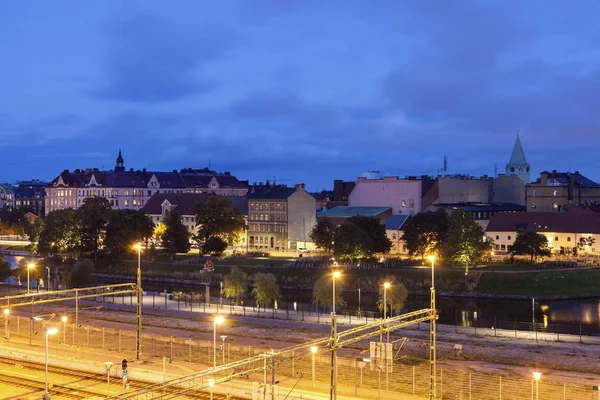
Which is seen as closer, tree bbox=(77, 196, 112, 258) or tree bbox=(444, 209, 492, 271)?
tree bbox=(444, 209, 492, 271)

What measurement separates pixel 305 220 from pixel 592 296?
58.9 metres

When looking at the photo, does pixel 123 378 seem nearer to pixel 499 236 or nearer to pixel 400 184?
pixel 499 236

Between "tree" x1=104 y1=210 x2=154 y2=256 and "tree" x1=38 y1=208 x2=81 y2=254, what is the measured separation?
578 cm

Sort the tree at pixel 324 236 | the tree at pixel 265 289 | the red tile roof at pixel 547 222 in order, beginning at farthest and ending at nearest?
1. the tree at pixel 324 236
2. the red tile roof at pixel 547 222
3. the tree at pixel 265 289

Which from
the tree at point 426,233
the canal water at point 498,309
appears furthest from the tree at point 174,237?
the tree at point 426,233

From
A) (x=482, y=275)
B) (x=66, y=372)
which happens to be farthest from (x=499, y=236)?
(x=66, y=372)

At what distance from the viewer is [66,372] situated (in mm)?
42406

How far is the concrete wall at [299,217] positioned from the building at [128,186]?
55981mm

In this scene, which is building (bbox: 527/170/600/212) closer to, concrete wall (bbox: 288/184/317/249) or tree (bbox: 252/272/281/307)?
concrete wall (bbox: 288/184/317/249)

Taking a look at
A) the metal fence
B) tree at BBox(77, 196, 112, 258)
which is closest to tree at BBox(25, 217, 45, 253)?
tree at BBox(77, 196, 112, 258)

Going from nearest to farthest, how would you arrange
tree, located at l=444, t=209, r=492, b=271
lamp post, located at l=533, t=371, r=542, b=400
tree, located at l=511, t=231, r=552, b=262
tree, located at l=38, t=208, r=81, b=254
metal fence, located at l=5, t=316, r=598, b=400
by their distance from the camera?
lamp post, located at l=533, t=371, r=542, b=400
metal fence, located at l=5, t=316, r=598, b=400
tree, located at l=444, t=209, r=492, b=271
tree, located at l=511, t=231, r=552, b=262
tree, located at l=38, t=208, r=81, b=254

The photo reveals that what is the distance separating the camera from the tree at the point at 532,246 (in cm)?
9694

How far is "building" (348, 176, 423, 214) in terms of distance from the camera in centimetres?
12838

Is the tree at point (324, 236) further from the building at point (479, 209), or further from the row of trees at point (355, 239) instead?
the building at point (479, 209)
